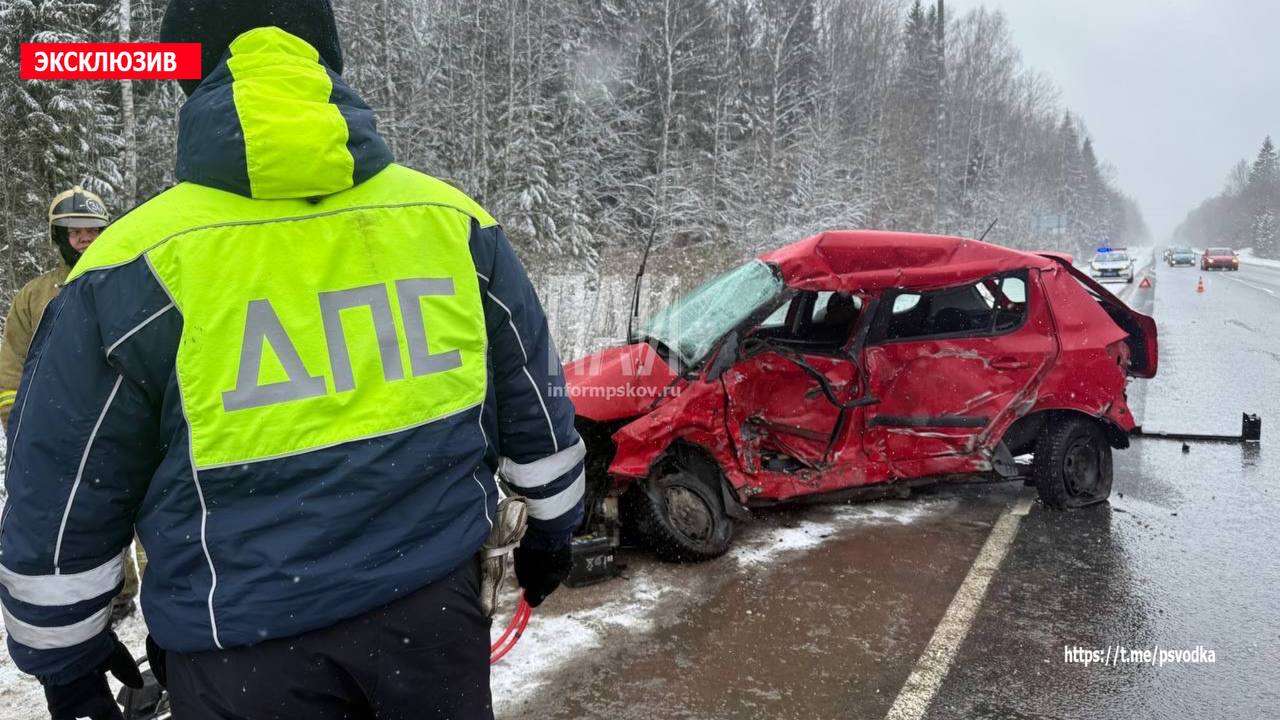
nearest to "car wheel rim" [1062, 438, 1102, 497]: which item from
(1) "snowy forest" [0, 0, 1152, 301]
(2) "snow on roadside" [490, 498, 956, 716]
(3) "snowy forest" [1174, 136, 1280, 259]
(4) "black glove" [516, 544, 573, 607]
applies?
(2) "snow on roadside" [490, 498, 956, 716]

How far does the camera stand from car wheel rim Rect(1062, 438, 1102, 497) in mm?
5219

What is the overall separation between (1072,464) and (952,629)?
7.44 ft

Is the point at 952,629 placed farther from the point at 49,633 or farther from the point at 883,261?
the point at 49,633

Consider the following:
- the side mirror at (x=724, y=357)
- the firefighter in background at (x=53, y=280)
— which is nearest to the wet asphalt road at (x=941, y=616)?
the side mirror at (x=724, y=357)

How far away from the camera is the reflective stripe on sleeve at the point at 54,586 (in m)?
1.31

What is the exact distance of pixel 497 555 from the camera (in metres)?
1.62

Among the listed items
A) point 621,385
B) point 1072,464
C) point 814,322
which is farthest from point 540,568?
point 1072,464

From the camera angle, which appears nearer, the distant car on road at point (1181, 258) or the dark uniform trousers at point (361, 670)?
the dark uniform trousers at point (361, 670)

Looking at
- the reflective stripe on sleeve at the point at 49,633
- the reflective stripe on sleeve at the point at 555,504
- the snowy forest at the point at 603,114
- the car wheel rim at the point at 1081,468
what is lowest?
the car wheel rim at the point at 1081,468

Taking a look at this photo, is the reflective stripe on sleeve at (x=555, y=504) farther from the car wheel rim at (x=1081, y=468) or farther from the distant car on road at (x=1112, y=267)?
the distant car on road at (x=1112, y=267)

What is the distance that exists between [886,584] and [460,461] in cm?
333

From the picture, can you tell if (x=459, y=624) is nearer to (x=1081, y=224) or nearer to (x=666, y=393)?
(x=666, y=393)

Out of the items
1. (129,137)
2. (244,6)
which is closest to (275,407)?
(244,6)

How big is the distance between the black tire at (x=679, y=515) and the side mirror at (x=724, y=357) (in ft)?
1.92
